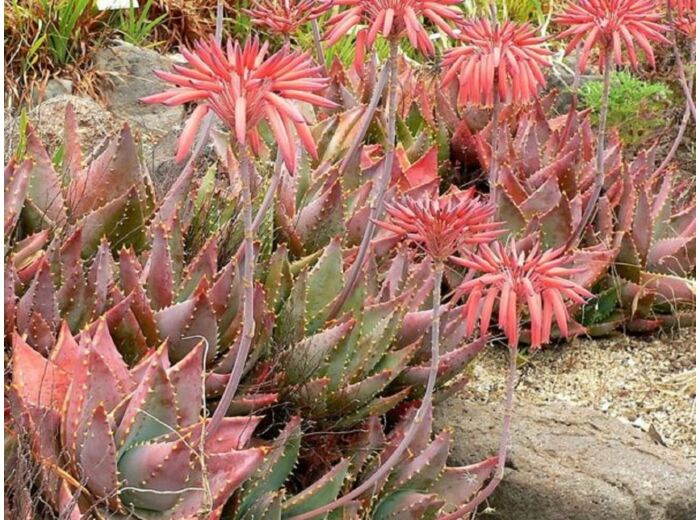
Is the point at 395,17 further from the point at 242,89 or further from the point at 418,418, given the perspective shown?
the point at 418,418

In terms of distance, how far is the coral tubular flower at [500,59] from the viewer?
2.90 m

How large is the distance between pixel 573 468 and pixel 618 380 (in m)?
0.78

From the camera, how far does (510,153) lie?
4617 millimetres

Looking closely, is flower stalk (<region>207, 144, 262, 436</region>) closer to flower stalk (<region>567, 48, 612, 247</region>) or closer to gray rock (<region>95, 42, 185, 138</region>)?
flower stalk (<region>567, 48, 612, 247</region>)

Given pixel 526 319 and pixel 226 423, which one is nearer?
pixel 226 423

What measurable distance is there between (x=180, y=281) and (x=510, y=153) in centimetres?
175

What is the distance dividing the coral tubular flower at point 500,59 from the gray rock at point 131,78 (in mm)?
2964

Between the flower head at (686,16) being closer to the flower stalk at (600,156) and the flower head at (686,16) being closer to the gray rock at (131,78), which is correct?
the flower stalk at (600,156)

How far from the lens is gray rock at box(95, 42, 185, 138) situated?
581cm

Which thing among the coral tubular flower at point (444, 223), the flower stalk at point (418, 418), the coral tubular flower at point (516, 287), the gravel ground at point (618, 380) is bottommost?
the gravel ground at point (618, 380)

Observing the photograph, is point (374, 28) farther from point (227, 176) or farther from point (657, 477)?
point (227, 176)

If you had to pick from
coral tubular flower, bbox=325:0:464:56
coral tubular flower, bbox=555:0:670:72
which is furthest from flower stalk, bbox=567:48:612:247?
coral tubular flower, bbox=325:0:464:56

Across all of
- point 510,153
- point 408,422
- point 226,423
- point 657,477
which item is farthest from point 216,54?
point 510,153

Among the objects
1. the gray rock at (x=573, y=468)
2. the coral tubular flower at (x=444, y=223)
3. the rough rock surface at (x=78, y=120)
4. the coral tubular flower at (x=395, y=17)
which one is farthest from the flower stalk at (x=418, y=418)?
the rough rock surface at (x=78, y=120)
